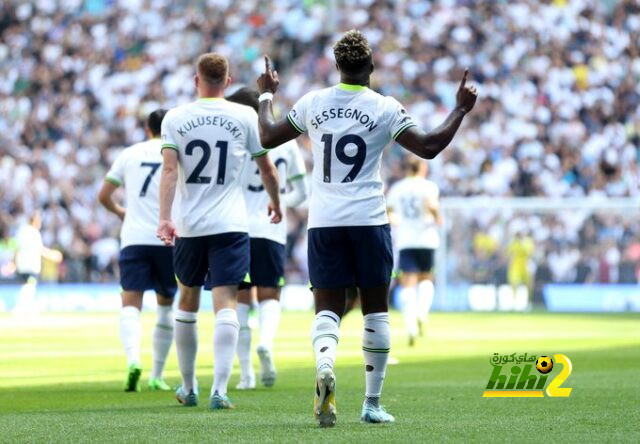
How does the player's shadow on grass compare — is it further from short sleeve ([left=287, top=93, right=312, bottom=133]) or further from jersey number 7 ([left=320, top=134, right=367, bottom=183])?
short sleeve ([left=287, top=93, right=312, bottom=133])

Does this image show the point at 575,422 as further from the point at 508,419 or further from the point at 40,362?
the point at 40,362

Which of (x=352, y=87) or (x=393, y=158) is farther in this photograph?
(x=393, y=158)

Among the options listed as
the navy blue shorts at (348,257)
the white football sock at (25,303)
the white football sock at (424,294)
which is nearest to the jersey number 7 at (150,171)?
the navy blue shorts at (348,257)

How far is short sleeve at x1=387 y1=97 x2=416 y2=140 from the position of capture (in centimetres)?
820

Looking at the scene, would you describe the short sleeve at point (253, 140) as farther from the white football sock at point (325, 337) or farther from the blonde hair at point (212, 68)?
the white football sock at point (325, 337)

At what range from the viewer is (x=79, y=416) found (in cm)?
919

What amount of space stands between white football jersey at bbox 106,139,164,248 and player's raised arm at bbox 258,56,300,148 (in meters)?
3.41

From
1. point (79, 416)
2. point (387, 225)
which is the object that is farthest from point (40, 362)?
point (387, 225)

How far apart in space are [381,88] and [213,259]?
2721cm

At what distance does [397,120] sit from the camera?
8.24m

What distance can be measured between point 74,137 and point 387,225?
30154mm

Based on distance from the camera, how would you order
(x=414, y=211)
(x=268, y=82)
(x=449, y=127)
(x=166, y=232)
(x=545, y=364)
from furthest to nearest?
(x=414, y=211), (x=545, y=364), (x=166, y=232), (x=268, y=82), (x=449, y=127)

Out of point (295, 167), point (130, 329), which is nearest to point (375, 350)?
point (130, 329)

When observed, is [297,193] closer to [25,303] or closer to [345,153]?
[345,153]
